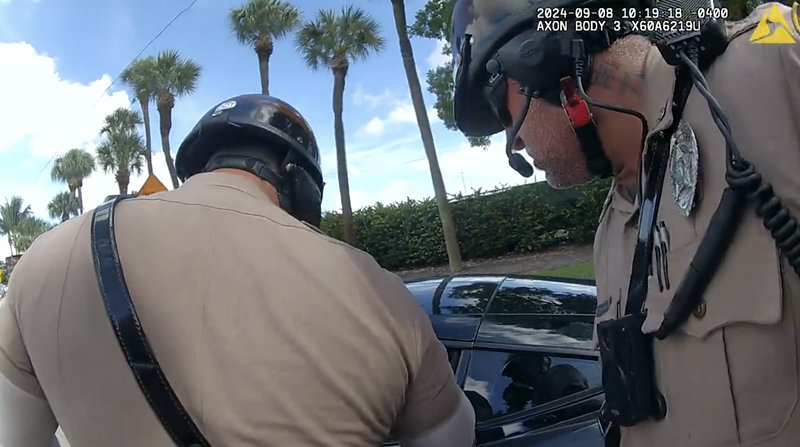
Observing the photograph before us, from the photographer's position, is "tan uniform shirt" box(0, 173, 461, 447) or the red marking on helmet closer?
"tan uniform shirt" box(0, 173, 461, 447)

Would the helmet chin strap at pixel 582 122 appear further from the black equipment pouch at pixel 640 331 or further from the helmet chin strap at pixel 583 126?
the black equipment pouch at pixel 640 331

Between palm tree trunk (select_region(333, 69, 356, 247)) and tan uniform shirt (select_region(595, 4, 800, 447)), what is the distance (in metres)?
16.5

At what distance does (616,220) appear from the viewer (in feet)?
5.87

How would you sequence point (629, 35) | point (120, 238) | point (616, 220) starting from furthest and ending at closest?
point (616, 220)
point (629, 35)
point (120, 238)

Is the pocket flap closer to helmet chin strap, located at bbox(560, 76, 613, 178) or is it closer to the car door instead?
helmet chin strap, located at bbox(560, 76, 613, 178)

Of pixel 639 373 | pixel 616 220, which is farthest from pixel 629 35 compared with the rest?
pixel 639 373

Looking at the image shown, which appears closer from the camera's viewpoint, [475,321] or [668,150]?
[668,150]

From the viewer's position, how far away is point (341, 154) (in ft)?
58.6

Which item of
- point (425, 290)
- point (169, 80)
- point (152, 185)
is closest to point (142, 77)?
point (169, 80)

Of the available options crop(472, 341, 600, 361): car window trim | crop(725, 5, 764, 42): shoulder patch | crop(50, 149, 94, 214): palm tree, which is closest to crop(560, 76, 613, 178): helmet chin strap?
crop(725, 5, 764, 42): shoulder patch

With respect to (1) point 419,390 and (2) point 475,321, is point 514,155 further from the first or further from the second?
(2) point 475,321

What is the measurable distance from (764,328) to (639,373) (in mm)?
367

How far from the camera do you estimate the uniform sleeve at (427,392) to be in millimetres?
1533

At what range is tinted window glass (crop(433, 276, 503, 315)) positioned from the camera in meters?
3.09
